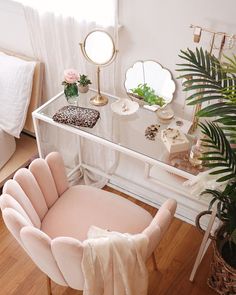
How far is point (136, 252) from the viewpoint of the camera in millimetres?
1335

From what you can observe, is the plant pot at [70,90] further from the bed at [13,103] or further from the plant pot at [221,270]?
the plant pot at [221,270]

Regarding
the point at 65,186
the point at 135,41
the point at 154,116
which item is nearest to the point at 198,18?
the point at 135,41

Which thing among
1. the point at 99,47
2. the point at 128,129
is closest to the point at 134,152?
the point at 128,129

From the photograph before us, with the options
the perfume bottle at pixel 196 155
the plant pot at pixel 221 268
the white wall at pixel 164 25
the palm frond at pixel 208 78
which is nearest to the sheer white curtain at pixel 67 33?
the white wall at pixel 164 25

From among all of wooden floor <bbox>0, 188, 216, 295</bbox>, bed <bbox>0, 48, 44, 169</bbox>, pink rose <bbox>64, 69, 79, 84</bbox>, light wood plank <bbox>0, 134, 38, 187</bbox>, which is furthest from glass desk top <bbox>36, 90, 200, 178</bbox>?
wooden floor <bbox>0, 188, 216, 295</bbox>

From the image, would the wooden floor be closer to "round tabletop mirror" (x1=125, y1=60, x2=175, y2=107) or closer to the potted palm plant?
the potted palm plant

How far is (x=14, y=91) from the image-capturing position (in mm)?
2189

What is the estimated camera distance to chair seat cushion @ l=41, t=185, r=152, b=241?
167 centimetres

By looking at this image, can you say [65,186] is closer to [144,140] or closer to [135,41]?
[144,140]

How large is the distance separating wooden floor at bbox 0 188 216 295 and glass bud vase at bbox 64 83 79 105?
0.94m

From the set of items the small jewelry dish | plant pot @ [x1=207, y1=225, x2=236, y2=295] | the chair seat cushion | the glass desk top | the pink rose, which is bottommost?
plant pot @ [x1=207, y1=225, x2=236, y2=295]

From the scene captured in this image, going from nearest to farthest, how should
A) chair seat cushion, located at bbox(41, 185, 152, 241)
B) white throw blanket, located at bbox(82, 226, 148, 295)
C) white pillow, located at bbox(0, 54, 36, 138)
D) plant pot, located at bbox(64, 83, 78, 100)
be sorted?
white throw blanket, located at bbox(82, 226, 148, 295), chair seat cushion, located at bbox(41, 185, 152, 241), plant pot, located at bbox(64, 83, 78, 100), white pillow, located at bbox(0, 54, 36, 138)

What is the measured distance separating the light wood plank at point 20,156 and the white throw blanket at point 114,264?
1.14m

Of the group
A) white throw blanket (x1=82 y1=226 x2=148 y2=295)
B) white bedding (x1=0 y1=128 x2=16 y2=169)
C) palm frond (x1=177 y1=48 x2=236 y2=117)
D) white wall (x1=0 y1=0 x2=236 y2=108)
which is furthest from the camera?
white bedding (x1=0 y1=128 x2=16 y2=169)
